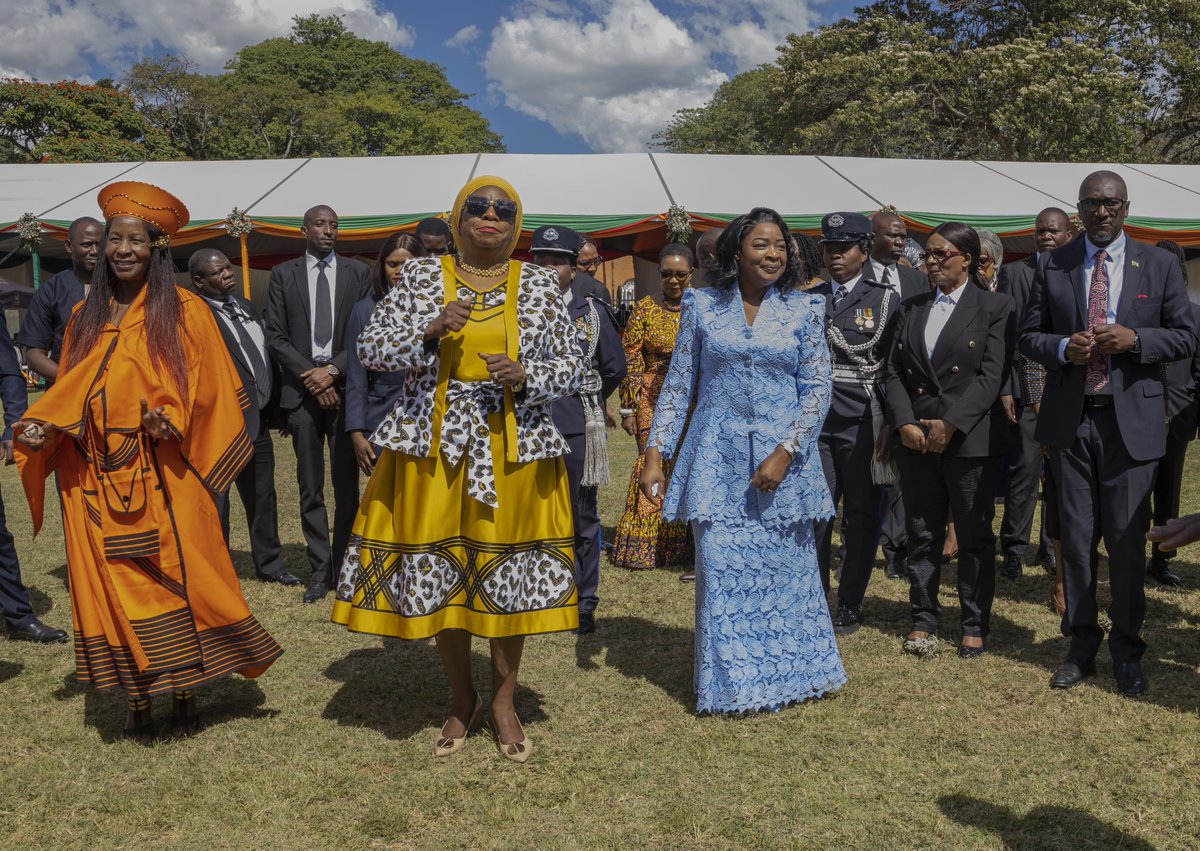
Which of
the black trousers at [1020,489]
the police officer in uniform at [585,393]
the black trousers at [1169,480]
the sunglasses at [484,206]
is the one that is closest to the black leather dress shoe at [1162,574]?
the black trousers at [1169,480]

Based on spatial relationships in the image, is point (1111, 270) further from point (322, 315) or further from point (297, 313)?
point (297, 313)

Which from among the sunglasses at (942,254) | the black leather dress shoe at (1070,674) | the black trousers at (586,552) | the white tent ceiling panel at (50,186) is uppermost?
the white tent ceiling panel at (50,186)

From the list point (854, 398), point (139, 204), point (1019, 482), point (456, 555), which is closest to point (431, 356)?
point (456, 555)

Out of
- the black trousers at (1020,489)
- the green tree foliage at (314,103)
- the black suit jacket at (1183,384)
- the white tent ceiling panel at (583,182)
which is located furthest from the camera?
the green tree foliage at (314,103)

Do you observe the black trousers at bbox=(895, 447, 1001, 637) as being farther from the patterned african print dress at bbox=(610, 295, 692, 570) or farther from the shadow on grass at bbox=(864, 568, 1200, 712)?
the patterned african print dress at bbox=(610, 295, 692, 570)

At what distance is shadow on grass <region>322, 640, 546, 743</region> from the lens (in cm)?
452

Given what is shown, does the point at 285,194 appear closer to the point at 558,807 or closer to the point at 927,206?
the point at 927,206

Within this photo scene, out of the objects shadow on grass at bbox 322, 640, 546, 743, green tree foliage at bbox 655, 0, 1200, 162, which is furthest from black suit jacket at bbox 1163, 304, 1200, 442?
green tree foliage at bbox 655, 0, 1200, 162

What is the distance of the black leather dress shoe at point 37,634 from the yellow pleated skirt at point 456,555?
256 centimetres

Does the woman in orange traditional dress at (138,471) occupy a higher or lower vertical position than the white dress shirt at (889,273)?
lower

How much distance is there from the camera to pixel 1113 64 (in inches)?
1014

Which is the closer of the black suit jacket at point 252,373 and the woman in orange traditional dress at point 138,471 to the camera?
the woman in orange traditional dress at point 138,471

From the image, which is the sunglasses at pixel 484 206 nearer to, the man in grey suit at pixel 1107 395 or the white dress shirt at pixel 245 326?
the man in grey suit at pixel 1107 395

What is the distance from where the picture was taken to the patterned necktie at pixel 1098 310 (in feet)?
15.1
